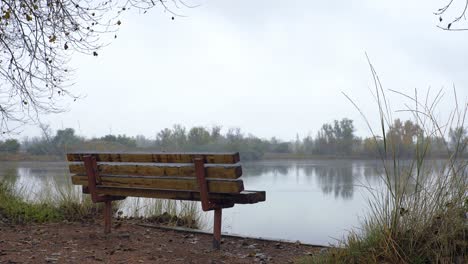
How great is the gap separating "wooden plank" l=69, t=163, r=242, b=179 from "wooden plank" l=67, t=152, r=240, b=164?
1.9 inches

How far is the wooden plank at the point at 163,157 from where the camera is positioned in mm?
A: 4131

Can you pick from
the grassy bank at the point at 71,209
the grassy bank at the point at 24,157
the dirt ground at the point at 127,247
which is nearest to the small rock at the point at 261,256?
the dirt ground at the point at 127,247

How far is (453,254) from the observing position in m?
3.13

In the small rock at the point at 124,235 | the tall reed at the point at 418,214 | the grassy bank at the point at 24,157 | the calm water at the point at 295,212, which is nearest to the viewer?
the tall reed at the point at 418,214

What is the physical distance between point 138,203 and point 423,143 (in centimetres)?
450

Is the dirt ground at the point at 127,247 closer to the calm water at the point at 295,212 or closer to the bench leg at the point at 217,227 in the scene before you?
the bench leg at the point at 217,227

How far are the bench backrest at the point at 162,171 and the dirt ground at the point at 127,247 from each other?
0.54m

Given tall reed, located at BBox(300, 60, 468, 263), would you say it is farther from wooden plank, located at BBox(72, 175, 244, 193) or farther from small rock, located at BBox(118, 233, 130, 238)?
small rock, located at BBox(118, 233, 130, 238)

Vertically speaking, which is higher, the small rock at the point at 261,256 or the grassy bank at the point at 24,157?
the grassy bank at the point at 24,157

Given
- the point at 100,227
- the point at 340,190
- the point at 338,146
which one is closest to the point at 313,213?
the point at 340,190

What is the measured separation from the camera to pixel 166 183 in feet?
15.0

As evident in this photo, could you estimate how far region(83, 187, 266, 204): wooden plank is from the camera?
4207 mm

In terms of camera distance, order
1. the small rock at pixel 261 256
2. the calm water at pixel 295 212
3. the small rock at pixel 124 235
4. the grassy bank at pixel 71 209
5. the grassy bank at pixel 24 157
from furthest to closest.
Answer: the grassy bank at pixel 24 157, the calm water at pixel 295 212, the grassy bank at pixel 71 209, the small rock at pixel 124 235, the small rock at pixel 261 256

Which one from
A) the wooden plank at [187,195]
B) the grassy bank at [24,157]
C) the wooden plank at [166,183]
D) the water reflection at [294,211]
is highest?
the grassy bank at [24,157]
